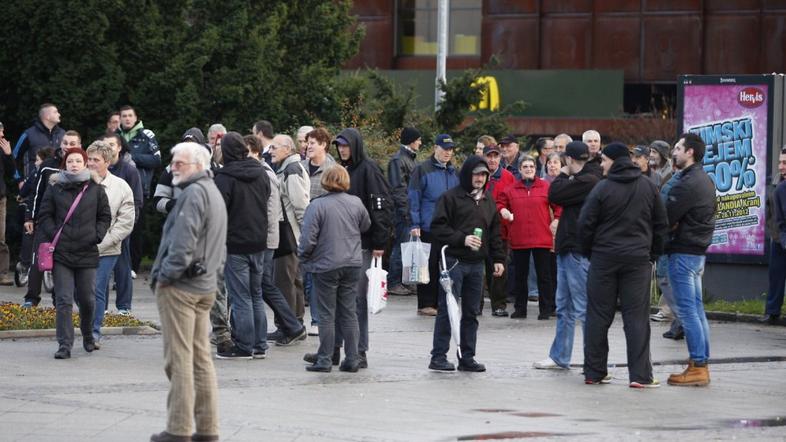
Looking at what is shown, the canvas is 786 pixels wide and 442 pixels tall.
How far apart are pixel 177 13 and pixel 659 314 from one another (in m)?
8.97

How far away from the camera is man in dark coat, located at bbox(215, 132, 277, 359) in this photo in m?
13.0

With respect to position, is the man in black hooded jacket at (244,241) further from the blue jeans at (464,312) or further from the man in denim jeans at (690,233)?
the man in denim jeans at (690,233)

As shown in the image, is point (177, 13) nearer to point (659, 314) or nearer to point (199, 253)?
point (659, 314)

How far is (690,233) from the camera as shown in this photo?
12867 mm

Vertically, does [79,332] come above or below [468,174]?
below

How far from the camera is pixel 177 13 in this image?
2264 centimetres

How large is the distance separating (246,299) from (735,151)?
25.6 ft

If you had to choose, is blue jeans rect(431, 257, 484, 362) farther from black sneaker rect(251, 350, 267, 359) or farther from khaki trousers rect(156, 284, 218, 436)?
khaki trousers rect(156, 284, 218, 436)

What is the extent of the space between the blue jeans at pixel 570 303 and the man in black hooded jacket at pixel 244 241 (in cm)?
255

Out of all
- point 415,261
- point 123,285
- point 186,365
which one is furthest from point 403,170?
point 186,365

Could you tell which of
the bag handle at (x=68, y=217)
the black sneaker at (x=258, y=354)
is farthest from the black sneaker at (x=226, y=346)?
the bag handle at (x=68, y=217)

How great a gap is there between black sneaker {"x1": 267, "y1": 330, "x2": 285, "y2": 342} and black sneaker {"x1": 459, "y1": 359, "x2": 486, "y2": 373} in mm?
2215

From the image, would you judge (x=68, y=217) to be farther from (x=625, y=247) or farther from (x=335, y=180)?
(x=625, y=247)

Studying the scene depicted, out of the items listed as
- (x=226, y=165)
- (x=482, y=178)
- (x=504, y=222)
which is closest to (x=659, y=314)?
(x=504, y=222)
